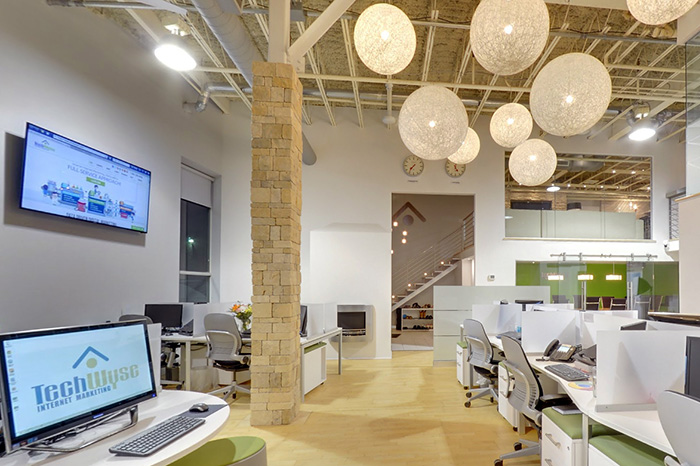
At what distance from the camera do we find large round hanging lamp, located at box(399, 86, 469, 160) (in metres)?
3.14

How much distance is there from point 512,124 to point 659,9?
4.85 ft

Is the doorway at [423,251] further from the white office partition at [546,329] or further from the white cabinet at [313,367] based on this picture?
the white office partition at [546,329]

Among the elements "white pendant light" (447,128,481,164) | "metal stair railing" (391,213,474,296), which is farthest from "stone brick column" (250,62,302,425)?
"metal stair railing" (391,213,474,296)

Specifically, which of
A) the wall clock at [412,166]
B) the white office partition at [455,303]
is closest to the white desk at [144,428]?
the white office partition at [455,303]

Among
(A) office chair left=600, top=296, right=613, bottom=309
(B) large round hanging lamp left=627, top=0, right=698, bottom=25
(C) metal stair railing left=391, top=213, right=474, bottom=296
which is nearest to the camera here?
(B) large round hanging lamp left=627, top=0, right=698, bottom=25

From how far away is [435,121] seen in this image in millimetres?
3137

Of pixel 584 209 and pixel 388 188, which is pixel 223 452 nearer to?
pixel 388 188

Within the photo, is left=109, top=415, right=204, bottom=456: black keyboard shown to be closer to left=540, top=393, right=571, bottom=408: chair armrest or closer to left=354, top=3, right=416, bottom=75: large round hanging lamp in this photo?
left=354, top=3, right=416, bottom=75: large round hanging lamp

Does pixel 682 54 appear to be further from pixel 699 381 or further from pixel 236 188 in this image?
pixel 236 188

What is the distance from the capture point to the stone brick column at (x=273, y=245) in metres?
4.12

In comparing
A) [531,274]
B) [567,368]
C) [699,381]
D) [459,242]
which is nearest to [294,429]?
[567,368]

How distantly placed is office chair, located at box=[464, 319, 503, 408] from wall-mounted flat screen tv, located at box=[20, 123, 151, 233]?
4.63 metres

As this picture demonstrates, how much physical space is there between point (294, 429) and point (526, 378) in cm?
231

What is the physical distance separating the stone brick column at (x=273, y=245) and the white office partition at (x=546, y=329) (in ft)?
7.92
